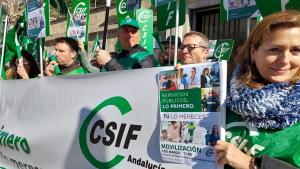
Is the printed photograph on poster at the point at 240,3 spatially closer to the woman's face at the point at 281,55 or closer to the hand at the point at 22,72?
the hand at the point at 22,72

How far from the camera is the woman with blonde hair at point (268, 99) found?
1.81 m

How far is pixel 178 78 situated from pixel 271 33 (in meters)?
0.62

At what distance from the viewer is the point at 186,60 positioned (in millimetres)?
3832

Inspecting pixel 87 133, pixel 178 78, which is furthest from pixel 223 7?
pixel 178 78

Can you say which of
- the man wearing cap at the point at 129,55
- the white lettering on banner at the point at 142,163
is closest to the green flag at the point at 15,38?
the man wearing cap at the point at 129,55

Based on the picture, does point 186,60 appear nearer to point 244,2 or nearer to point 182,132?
point 244,2

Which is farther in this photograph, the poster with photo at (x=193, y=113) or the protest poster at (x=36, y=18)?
the protest poster at (x=36, y=18)

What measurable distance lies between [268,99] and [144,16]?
7253 mm

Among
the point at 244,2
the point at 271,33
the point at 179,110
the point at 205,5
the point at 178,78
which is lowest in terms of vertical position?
the point at 179,110

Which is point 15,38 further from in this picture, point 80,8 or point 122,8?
point 122,8

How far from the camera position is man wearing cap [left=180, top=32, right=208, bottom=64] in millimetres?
3793

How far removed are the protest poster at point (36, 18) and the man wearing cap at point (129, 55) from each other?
1.10 m

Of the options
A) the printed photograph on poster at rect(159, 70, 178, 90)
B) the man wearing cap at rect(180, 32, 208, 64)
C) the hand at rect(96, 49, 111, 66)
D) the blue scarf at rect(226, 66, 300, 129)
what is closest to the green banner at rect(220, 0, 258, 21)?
the man wearing cap at rect(180, 32, 208, 64)

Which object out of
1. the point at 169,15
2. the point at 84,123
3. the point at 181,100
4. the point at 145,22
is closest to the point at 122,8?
the point at 145,22
